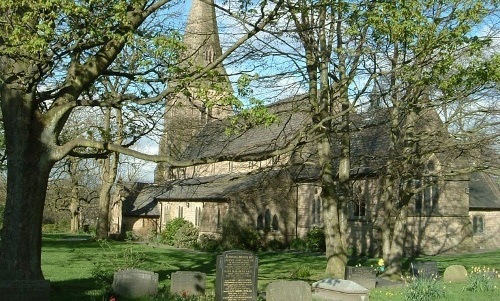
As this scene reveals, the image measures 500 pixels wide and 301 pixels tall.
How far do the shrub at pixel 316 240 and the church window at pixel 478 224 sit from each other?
11.4m

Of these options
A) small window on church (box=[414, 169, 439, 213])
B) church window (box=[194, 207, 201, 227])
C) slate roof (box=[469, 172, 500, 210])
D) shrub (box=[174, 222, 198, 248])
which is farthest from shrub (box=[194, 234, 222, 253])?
slate roof (box=[469, 172, 500, 210])

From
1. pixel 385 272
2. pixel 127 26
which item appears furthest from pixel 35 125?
pixel 385 272

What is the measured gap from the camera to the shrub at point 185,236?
147ft

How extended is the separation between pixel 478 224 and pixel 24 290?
37776 millimetres

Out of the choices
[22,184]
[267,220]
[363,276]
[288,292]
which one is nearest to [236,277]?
[288,292]

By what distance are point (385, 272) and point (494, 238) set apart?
25.3m

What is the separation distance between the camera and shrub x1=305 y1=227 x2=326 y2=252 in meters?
40.2

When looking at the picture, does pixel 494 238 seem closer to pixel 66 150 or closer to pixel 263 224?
pixel 263 224

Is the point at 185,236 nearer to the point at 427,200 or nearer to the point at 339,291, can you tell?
the point at 427,200

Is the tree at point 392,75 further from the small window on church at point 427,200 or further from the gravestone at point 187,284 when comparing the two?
the small window on church at point 427,200

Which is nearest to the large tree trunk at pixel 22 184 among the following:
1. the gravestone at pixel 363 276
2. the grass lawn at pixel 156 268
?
the grass lawn at pixel 156 268

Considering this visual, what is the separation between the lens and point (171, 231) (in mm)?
46500

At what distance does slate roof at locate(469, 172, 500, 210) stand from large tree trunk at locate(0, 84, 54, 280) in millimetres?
36410

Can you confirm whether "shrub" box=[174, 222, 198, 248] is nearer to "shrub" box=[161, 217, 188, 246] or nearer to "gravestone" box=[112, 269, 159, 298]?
"shrub" box=[161, 217, 188, 246]
